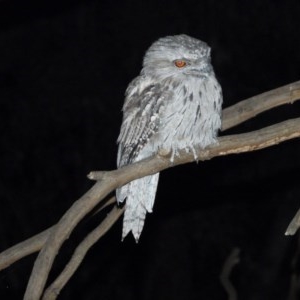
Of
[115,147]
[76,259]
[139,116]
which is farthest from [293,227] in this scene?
[115,147]

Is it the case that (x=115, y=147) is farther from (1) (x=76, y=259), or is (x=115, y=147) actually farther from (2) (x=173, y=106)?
(1) (x=76, y=259)

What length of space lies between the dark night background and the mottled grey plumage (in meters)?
2.16

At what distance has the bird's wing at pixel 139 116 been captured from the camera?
3.51 m

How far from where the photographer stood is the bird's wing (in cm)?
351

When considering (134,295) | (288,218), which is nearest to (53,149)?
(134,295)

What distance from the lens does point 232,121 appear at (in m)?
3.54

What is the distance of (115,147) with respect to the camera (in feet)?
19.9

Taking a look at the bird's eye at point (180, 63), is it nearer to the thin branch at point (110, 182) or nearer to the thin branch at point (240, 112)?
the thin branch at point (240, 112)

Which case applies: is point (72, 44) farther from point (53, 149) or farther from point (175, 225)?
point (175, 225)

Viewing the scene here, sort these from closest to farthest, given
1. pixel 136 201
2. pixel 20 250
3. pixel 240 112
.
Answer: pixel 20 250
pixel 240 112
pixel 136 201

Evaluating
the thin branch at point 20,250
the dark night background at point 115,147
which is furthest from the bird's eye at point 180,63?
the dark night background at point 115,147

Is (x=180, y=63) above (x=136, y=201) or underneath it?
above

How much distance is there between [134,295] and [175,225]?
2.22 ft

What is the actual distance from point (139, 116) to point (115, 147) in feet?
8.34
